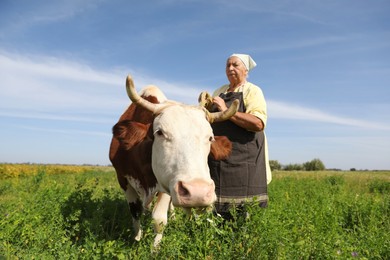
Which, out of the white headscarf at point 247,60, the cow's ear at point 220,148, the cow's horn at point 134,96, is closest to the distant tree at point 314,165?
the white headscarf at point 247,60

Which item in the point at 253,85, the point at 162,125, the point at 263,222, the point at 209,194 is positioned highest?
the point at 253,85

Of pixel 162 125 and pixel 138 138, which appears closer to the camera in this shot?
pixel 162 125

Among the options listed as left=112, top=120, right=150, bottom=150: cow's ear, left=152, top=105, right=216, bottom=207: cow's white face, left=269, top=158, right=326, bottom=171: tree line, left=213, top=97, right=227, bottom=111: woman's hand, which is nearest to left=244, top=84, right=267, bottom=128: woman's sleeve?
left=213, top=97, right=227, bottom=111: woman's hand

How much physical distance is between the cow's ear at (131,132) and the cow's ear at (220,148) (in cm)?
80

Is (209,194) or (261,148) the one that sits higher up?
(261,148)

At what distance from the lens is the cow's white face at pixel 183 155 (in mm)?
2844

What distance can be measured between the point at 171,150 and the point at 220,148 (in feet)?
2.52

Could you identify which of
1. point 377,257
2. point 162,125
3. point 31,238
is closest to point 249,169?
point 162,125

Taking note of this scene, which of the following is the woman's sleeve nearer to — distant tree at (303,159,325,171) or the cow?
the cow

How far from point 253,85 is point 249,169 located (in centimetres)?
105

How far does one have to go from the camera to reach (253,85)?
4.34 meters

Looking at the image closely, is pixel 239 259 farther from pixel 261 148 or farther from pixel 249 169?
pixel 261 148

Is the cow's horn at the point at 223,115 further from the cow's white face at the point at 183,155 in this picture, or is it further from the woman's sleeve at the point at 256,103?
the woman's sleeve at the point at 256,103

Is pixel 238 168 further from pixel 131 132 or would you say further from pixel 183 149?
pixel 131 132
